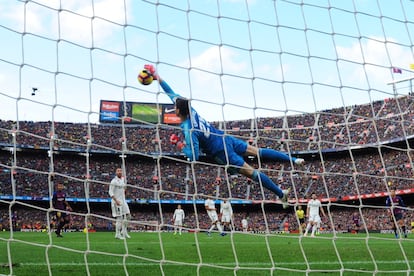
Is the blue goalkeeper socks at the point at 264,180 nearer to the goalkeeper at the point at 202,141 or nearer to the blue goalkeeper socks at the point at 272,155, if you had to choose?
the goalkeeper at the point at 202,141

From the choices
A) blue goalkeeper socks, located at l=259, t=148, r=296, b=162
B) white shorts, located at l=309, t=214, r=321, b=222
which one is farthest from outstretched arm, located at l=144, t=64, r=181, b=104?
white shorts, located at l=309, t=214, r=321, b=222

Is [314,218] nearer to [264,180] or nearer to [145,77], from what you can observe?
[264,180]

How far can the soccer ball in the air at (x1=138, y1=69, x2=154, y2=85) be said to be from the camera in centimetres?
538

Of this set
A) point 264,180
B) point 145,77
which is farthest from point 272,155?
point 145,77

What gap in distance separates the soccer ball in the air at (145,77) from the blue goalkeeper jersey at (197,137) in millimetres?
331

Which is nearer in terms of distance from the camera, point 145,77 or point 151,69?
point 151,69

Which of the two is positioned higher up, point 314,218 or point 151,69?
point 151,69

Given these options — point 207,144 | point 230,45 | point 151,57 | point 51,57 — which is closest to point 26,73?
point 51,57

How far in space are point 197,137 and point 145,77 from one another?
1.05m

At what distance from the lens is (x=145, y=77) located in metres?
5.45

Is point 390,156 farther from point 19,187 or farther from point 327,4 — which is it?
point 19,187

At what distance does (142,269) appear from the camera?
5.67 metres

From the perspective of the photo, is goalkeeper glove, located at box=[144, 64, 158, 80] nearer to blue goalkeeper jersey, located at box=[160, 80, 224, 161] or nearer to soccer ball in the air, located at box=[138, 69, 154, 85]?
soccer ball in the air, located at box=[138, 69, 154, 85]

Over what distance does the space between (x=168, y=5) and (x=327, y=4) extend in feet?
6.37
